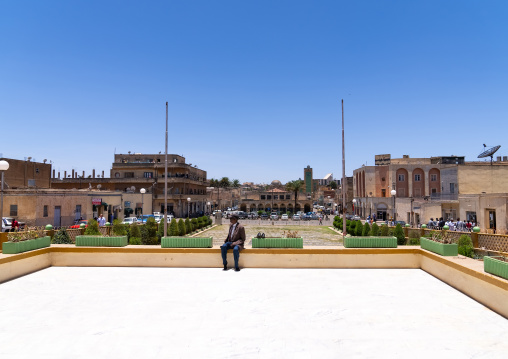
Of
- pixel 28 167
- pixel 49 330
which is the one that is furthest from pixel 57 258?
pixel 28 167

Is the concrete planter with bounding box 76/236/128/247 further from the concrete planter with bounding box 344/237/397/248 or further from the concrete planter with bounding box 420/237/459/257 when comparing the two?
the concrete planter with bounding box 420/237/459/257

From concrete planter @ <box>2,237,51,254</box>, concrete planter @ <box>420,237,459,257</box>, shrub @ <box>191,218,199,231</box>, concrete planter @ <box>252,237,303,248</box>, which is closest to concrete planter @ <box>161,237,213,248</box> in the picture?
concrete planter @ <box>252,237,303,248</box>

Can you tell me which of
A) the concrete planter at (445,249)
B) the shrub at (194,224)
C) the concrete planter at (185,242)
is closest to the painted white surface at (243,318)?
the concrete planter at (445,249)

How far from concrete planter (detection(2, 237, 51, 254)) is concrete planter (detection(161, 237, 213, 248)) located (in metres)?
3.91

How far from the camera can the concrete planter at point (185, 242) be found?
11.9m

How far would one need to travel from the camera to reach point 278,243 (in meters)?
11.9

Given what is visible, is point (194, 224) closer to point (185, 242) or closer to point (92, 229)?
point (92, 229)

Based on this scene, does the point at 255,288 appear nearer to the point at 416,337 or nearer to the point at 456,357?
the point at 416,337

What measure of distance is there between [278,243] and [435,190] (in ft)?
185

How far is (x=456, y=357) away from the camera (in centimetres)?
506

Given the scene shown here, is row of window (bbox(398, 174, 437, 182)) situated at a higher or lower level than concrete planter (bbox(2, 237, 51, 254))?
higher

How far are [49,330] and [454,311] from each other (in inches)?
297

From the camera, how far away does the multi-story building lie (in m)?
A: 29.1

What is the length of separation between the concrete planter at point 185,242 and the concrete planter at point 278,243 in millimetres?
1628
